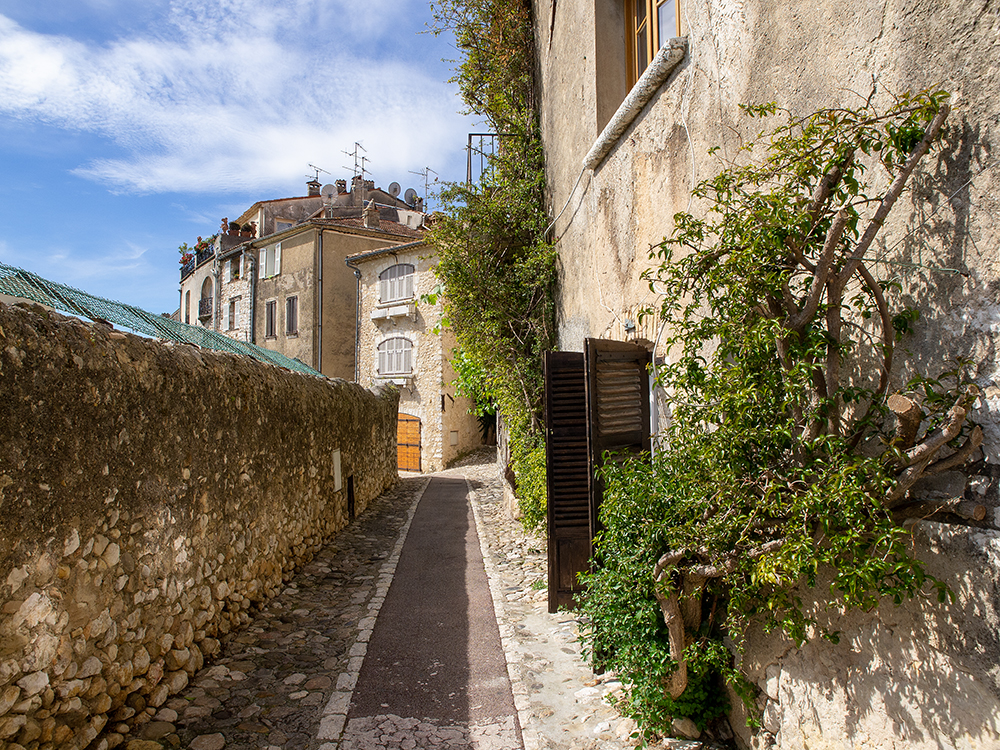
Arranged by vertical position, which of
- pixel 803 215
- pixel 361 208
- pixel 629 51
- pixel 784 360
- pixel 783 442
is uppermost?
pixel 361 208

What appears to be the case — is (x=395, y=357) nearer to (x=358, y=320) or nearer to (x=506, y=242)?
(x=358, y=320)

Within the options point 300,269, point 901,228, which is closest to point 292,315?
point 300,269

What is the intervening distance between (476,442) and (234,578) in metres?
19.0

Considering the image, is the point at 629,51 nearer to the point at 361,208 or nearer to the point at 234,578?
the point at 234,578

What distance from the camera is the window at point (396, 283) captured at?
23.4m

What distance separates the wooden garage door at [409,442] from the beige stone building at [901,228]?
19.5 meters

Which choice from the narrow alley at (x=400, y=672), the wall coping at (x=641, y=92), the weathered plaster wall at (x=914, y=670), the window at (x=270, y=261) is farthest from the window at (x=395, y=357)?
the weathered plaster wall at (x=914, y=670)

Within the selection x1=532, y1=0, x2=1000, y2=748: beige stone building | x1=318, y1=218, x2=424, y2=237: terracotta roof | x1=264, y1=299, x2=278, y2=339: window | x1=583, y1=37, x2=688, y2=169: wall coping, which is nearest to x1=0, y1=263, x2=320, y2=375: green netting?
x1=583, y1=37, x2=688, y2=169: wall coping

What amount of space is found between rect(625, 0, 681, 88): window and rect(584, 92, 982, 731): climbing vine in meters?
2.01

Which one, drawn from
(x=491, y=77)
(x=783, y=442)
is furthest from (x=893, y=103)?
(x=491, y=77)

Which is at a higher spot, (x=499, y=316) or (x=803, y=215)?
(x=499, y=316)

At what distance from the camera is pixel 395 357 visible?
946 inches

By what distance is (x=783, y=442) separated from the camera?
2766 mm

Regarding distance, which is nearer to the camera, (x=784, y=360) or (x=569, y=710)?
(x=784, y=360)
